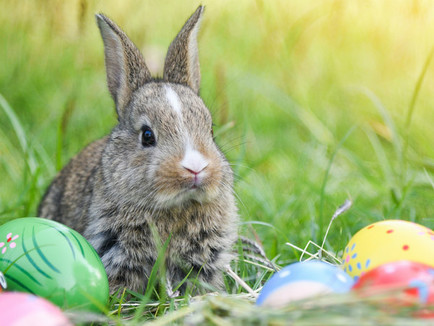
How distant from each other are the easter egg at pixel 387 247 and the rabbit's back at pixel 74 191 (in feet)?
5.26

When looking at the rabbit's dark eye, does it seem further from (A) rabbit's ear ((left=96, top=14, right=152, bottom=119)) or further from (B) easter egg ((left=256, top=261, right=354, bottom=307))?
(B) easter egg ((left=256, top=261, right=354, bottom=307))

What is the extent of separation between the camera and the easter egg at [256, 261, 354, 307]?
244cm

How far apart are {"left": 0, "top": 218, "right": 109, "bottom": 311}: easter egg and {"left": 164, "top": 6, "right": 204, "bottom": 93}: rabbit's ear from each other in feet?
4.40

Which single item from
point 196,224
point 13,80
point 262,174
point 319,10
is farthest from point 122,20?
point 196,224

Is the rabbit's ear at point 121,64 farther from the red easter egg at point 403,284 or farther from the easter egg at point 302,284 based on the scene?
the red easter egg at point 403,284

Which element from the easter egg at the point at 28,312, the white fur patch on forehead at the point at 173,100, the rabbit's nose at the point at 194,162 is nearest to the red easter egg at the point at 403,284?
the rabbit's nose at the point at 194,162

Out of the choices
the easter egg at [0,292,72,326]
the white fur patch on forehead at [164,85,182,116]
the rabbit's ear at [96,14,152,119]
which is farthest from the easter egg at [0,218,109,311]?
the rabbit's ear at [96,14,152,119]

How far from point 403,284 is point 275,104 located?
4.06m

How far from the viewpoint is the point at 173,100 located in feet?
11.1

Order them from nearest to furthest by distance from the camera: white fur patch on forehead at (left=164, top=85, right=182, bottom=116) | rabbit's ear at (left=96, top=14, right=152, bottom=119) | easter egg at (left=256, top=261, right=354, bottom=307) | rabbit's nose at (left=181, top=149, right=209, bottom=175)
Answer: easter egg at (left=256, top=261, right=354, bottom=307) < rabbit's nose at (left=181, top=149, right=209, bottom=175) < white fur patch on forehead at (left=164, top=85, right=182, bottom=116) < rabbit's ear at (left=96, top=14, right=152, bottom=119)

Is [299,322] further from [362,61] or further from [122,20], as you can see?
[362,61]

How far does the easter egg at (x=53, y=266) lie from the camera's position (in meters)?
2.71

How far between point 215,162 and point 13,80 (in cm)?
313

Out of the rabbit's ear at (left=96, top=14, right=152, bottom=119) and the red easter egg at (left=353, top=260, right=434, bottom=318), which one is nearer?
the red easter egg at (left=353, top=260, right=434, bottom=318)
